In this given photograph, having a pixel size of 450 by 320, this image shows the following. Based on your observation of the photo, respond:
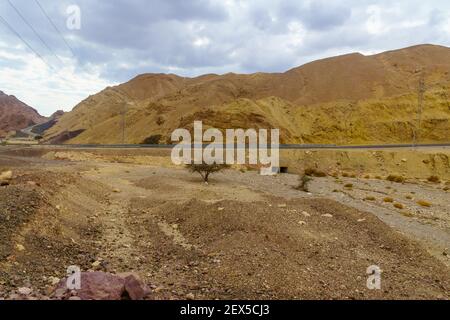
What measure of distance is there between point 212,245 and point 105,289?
5.12 m

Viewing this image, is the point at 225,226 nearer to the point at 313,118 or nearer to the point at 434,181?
the point at 434,181

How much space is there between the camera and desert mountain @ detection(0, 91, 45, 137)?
5984 inches

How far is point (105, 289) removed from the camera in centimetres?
693

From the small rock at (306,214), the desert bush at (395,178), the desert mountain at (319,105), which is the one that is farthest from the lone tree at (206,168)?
the desert mountain at (319,105)

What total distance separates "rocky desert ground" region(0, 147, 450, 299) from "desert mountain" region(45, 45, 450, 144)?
42.2m

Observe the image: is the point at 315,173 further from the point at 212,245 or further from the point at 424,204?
the point at 212,245

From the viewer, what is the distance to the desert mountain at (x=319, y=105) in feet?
210

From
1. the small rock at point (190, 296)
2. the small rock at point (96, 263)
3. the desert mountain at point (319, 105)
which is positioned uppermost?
the desert mountain at point (319, 105)

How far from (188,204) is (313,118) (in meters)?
57.4

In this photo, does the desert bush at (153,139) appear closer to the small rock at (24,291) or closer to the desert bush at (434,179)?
the desert bush at (434,179)

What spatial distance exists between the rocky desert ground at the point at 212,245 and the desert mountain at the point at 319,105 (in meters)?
42.2

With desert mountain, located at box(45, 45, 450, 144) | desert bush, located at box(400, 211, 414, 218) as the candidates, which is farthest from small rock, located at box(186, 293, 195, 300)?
desert mountain, located at box(45, 45, 450, 144)
